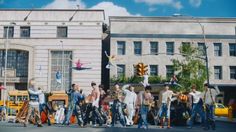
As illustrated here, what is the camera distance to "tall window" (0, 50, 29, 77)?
151ft

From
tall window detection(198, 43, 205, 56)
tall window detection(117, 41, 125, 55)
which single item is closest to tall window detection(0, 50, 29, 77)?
tall window detection(117, 41, 125, 55)

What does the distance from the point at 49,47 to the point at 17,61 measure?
12.5 feet

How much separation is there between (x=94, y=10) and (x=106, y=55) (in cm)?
536

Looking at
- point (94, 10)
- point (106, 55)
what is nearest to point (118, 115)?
point (106, 55)

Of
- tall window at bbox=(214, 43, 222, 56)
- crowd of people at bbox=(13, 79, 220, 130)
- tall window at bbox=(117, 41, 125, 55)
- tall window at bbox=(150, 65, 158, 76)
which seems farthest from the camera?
tall window at bbox=(214, 43, 222, 56)

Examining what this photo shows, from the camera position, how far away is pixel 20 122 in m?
19.2

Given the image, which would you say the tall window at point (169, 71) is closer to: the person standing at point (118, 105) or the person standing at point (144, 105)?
the person standing at point (118, 105)

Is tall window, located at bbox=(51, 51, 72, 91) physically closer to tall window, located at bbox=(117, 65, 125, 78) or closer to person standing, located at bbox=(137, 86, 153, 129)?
tall window, located at bbox=(117, 65, 125, 78)

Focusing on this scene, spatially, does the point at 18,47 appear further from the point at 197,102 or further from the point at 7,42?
the point at 197,102

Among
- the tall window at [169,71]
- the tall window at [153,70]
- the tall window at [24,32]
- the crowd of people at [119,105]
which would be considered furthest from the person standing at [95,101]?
the tall window at [24,32]

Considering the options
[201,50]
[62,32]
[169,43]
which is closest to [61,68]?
[62,32]

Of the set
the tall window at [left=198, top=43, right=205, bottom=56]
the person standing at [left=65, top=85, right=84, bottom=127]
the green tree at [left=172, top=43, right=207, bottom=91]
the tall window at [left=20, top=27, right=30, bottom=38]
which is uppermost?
the tall window at [left=20, top=27, right=30, bottom=38]

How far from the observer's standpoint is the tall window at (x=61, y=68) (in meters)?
45.8

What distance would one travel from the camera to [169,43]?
4550cm
